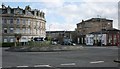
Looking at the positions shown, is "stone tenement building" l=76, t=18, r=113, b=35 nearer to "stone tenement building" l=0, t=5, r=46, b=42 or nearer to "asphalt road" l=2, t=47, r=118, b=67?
"stone tenement building" l=0, t=5, r=46, b=42

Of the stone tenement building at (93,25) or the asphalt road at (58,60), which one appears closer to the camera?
the asphalt road at (58,60)

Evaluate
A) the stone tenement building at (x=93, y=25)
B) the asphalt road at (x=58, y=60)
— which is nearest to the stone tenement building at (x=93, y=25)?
the stone tenement building at (x=93, y=25)

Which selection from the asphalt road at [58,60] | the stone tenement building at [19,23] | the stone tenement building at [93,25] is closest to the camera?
the asphalt road at [58,60]

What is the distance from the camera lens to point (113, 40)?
103 metres

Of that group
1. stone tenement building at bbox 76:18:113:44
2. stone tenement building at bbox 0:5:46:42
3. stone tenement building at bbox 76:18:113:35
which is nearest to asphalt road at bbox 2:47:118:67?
stone tenement building at bbox 0:5:46:42

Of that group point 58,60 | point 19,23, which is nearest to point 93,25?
point 19,23

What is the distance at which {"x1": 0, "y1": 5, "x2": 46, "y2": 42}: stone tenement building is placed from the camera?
103688 mm

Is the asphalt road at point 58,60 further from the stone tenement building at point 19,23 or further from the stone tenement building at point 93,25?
the stone tenement building at point 93,25

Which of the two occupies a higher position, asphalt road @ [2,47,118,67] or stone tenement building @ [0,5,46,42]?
stone tenement building @ [0,5,46,42]

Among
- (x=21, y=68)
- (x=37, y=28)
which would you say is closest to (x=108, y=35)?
(x=37, y=28)

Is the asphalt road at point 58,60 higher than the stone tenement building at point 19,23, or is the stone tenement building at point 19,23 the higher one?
the stone tenement building at point 19,23

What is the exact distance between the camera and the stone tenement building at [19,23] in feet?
340

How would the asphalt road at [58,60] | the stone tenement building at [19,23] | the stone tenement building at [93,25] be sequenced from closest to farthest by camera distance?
the asphalt road at [58,60] → the stone tenement building at [19,23] → the stone tenement building at [93,25]

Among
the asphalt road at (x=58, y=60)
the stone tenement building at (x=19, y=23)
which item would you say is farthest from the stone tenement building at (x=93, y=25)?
the asphalt road at (x=58, y=60)
